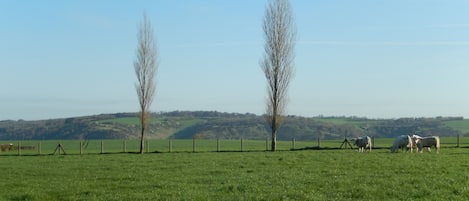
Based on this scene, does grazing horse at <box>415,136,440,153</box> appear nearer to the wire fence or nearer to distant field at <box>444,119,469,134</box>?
the wire fence

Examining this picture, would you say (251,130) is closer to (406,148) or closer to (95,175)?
(406,148)

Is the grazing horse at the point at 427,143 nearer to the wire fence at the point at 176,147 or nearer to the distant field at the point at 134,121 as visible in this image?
the wire fence at the point at 176,147

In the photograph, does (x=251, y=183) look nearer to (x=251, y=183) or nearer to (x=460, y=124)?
(x=251, y=183)

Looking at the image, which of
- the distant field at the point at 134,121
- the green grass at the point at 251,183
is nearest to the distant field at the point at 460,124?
the distant field at the point at 134,121

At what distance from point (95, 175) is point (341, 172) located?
1022 centimetres

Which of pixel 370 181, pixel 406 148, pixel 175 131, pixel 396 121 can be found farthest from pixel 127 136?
pixel 370 181

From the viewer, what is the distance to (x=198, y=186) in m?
19.0

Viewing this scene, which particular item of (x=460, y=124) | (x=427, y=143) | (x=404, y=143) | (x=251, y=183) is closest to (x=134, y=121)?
(x=460, y=124)

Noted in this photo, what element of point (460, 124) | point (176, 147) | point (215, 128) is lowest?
point (176, 147)

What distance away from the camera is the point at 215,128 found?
5153 inches

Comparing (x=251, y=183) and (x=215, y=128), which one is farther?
(x=215, y=128)

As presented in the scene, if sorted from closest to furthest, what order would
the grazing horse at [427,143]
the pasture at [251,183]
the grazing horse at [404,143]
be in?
the pasture at [251,183] < the grazing horse at [427,143] < the grazing horse at [404,143]

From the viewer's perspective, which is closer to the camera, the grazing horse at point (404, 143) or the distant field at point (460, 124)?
the grazing horse at point (404, 143)

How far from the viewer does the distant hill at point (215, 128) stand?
119500 mm
